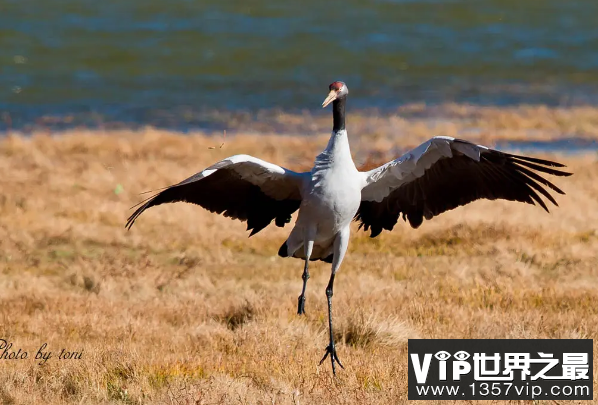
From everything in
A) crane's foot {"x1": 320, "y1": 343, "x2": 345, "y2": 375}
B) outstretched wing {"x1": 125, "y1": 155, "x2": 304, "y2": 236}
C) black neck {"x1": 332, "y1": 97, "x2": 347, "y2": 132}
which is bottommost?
crane's foot {"x1": 320, "y1": 343, "x2": 345, "y2": 375}

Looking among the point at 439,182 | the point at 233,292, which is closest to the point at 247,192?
the point at 439,182

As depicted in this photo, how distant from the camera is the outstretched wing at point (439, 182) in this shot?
785cm

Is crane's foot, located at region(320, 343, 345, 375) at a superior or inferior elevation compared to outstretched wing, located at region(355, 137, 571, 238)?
inferior

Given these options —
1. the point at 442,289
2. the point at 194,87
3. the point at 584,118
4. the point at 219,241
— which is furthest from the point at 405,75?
the point at 442,289

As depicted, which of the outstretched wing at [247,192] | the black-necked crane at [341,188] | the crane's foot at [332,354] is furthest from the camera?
the outstretched wing at [247,192]

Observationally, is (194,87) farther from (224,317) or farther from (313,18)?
(224,317)

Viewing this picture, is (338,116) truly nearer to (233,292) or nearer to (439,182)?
(439,182)

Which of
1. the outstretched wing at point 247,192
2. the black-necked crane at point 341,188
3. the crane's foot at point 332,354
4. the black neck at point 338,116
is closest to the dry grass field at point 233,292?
the crane's foot at point 332,354

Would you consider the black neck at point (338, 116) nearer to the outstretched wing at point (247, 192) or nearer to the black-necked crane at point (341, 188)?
the black-necked crane at point (341, 188)

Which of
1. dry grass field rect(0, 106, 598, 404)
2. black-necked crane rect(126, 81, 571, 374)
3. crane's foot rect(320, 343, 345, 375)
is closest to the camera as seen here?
dry grass field rect(0, 106, 598, 404)

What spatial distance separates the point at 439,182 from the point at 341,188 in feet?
3.51

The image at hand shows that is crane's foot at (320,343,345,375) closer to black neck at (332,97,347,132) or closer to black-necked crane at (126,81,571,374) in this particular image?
black-necked crane at (126,81,571,374)

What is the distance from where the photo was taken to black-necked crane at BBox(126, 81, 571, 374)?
7645 mm

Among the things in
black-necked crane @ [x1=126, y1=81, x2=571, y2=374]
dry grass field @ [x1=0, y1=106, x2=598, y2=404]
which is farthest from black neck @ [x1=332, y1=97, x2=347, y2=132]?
dry grass field @ [x1=0, y1=106, x2=598, y2=404]
